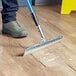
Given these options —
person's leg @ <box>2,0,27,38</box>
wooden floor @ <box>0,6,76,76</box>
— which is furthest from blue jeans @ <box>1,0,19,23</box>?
wooden floor @ <box>0,6,76,76</box>

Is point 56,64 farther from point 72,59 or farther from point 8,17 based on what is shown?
point 8,17

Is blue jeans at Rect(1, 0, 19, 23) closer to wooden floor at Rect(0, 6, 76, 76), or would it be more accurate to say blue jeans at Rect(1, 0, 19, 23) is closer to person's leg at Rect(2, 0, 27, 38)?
person's leg at Rect(2, 0, 27, 38)

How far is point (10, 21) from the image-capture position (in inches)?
64.0

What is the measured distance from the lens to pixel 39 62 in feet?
4.20

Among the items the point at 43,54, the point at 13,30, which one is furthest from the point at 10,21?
the point at 43,54

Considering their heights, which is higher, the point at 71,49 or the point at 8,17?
the point at 8,17

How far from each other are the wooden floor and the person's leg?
0.05 m

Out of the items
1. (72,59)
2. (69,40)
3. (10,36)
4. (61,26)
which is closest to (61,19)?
(61,26)

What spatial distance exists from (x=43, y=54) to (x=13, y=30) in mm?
341

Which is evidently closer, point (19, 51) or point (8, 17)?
point (19, 51)

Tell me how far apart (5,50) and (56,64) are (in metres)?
0.34

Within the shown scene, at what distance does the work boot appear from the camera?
1.57 m

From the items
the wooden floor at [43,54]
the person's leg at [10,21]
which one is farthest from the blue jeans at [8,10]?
the wooden floor at [43,54]

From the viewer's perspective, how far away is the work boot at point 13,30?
1.57 metres
